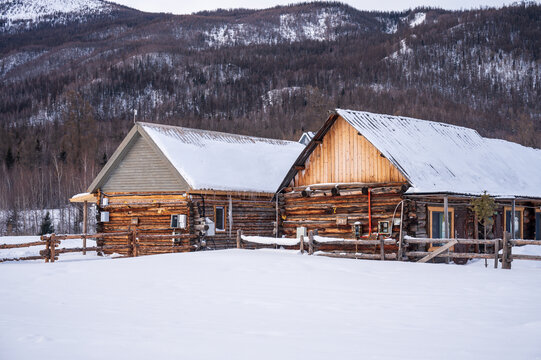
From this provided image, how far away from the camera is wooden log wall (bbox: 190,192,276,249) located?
96.2ft

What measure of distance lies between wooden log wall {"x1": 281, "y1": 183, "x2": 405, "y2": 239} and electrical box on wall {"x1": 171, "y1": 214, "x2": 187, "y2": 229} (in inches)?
176

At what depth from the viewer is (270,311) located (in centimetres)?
1218

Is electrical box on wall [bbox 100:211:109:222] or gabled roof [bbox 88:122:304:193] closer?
gabled roof [bbox 88:122:304:193]

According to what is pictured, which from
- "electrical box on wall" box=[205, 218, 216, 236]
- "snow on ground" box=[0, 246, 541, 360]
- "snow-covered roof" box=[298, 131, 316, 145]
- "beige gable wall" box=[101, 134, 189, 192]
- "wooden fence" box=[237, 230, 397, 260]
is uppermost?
"snow-covered roof" box=[298, 131, 316, 145]

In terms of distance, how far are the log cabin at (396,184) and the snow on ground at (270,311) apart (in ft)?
17.3

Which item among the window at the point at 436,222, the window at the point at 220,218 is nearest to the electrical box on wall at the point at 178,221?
the window at the point at 220,218

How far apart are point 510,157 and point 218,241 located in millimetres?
15624

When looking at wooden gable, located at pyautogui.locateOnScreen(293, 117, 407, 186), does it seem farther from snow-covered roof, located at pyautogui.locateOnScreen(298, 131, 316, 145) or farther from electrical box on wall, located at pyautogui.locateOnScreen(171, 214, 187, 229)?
snow-covered roof, located at pyautogui.locateOnScreen(298, 131, 316, 145)

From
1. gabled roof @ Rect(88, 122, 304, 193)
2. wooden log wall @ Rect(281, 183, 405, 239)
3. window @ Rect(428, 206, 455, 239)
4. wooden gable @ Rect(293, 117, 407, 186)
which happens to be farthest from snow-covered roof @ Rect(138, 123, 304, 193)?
window @ Rect(428, 206, 455, 239)

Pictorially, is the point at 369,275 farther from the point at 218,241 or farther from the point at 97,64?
the point at 97,64

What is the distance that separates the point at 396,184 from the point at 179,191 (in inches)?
401

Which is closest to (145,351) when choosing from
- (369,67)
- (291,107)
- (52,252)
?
(52,252)

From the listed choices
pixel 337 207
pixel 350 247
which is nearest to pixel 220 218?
pixel 337 207

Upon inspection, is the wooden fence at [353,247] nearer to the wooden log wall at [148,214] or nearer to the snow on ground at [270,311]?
the wooden log wall at [148,214]
